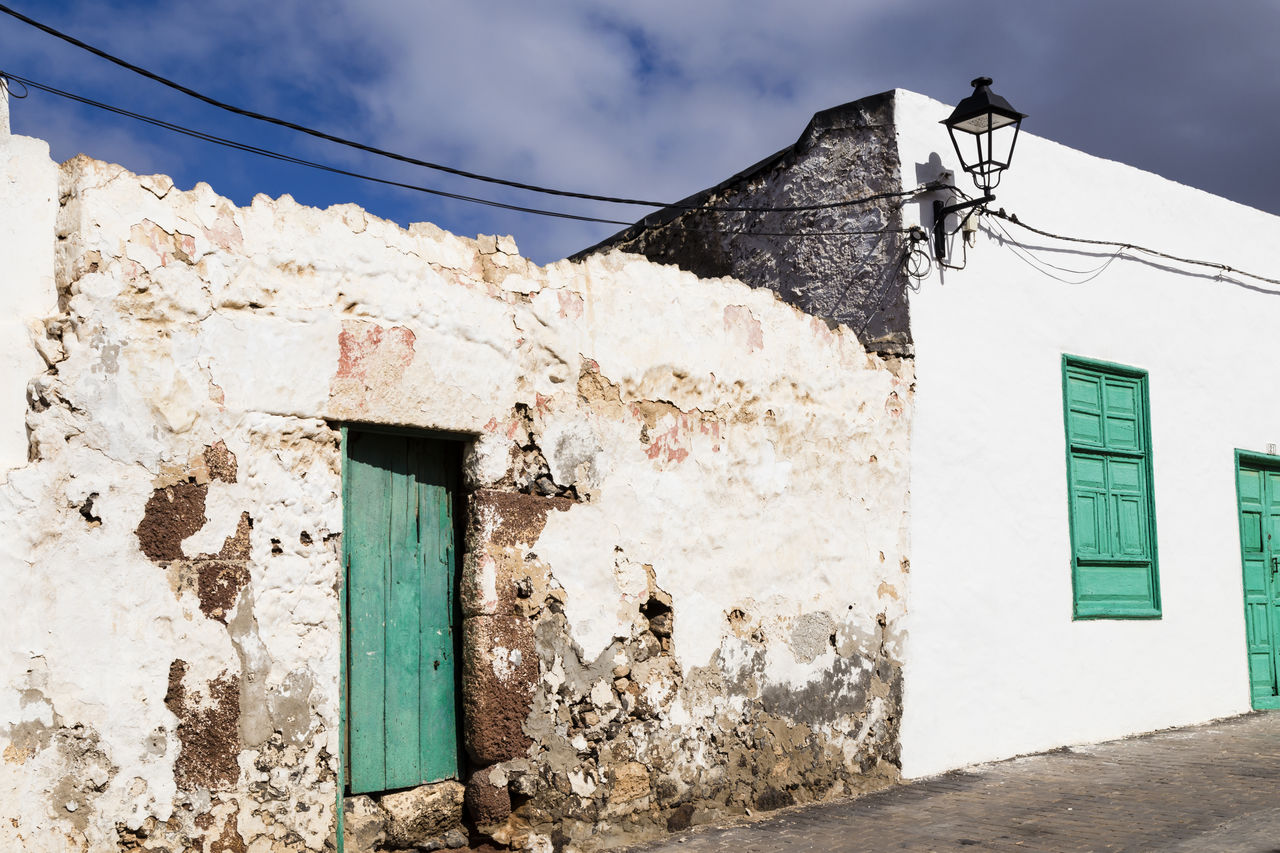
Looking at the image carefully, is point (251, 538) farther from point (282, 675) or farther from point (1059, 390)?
point (1059, 390)

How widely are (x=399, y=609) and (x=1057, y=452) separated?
467 centimetres

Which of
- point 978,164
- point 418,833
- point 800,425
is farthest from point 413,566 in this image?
point 978,164

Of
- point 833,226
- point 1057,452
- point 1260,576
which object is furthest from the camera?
point 1260,576

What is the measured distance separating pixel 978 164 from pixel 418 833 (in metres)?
4.96

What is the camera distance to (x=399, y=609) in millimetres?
4410

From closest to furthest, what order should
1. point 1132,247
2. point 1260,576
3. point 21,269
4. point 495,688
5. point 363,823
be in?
1. point 21,269
2. point 363,823
3. point 495,688
4. point 1132,247
5. point 1260,576

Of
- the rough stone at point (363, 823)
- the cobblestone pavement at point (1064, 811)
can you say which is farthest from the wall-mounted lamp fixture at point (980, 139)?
the rough stone at point (363, 823)

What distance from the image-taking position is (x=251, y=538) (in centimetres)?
390

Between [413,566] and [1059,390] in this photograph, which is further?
[1059,390]

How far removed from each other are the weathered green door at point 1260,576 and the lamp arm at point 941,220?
3.45 meters

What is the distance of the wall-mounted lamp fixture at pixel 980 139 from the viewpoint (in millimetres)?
6484

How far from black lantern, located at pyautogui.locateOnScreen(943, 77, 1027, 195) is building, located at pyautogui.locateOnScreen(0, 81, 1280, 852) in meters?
0.22

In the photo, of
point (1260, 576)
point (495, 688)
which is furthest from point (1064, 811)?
point (1260, 576)

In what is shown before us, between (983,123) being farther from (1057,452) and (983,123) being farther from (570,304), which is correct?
(570,304)
